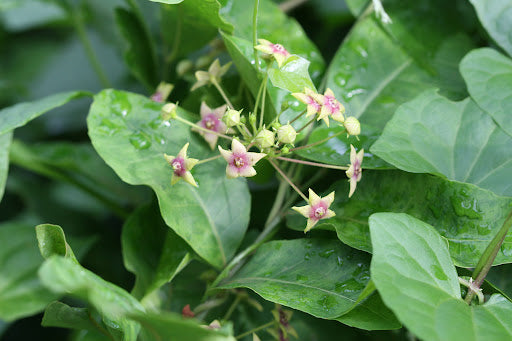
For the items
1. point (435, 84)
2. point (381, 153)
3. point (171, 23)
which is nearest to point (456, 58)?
point (435, 84)

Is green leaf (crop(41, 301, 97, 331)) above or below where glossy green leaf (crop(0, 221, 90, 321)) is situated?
above

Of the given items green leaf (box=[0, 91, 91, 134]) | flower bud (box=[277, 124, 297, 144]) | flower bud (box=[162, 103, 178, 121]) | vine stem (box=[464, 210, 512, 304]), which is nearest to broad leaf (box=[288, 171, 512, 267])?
vine stem (box=[464, 210, 512, 304])

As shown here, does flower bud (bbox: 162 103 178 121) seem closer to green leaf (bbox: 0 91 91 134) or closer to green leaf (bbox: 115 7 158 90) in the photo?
green leaf (bbox: 0 91 91 134)

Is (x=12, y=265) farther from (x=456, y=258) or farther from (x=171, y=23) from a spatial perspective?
(x=456, y=258)

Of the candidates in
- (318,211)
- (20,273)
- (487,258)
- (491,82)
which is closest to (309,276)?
(318,211)

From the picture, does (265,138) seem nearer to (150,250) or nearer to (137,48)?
(150,250)

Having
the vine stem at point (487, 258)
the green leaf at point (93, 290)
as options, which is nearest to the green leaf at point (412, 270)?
the vine stem at point (487, 258)
